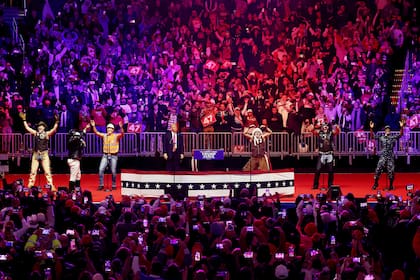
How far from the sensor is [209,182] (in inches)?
1000

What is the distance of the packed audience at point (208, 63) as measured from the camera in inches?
1249

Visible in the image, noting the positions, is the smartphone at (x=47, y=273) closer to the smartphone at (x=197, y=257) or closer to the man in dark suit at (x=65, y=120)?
the smartphone at (x=197, y=257)

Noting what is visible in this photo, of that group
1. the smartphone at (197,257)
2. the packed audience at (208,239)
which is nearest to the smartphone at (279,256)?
the packed audience at (208,239)

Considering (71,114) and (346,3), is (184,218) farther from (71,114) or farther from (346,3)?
(346,3)

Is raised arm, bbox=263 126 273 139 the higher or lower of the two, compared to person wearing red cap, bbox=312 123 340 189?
higher

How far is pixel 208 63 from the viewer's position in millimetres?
33906

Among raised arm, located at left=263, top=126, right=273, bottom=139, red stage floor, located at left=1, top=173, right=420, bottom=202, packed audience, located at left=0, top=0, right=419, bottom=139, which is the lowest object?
red stage floor, located at left=1, top=173, right=420, bottom=202

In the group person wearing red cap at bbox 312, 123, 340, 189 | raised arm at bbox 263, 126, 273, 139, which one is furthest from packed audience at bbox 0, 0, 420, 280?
person wearing red cap at bbox 312, 123, 340, 189

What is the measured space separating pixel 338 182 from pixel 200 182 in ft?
19.2

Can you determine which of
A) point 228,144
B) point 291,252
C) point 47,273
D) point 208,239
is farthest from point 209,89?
point 47,273

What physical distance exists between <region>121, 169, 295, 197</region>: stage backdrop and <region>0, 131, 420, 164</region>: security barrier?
5.44 m

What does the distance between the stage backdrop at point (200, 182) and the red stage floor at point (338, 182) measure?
1.96 feet

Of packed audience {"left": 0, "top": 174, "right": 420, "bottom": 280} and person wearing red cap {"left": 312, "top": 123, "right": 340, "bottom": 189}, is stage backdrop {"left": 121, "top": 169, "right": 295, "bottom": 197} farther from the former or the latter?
packed audience {"left": 0, "top": 174, "right": 420, "bottom": 280}

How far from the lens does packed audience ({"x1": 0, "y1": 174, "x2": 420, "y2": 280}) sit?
14.3 meters
